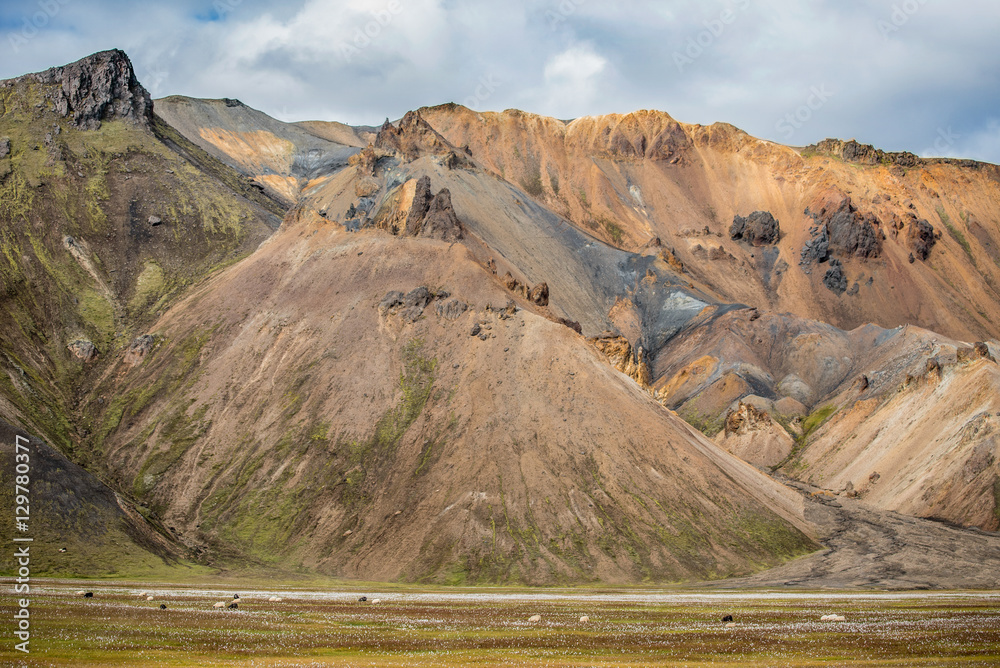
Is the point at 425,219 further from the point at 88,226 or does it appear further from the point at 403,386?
the point at 88,226

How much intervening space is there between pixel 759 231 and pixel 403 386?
135m

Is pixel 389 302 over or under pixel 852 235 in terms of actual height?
under

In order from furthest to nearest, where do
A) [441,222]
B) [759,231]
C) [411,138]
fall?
[759,231] → [411,138] → [441,222]

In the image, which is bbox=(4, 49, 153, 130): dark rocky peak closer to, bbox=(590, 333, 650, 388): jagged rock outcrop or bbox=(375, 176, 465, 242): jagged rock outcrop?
→ bbox=(375, 176, 465, 242): jagged rock outcrop

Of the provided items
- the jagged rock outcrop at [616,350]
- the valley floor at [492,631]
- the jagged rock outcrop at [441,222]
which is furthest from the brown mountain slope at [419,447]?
the valley floor at [492,631]

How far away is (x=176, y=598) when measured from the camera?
4800 cm

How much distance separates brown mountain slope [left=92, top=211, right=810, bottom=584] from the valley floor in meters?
17.5

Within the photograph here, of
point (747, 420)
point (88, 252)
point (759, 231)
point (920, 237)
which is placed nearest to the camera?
point (88, 252)

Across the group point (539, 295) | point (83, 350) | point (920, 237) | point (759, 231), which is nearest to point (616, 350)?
point (539, 295)

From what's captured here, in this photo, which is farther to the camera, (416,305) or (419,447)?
(416,305)

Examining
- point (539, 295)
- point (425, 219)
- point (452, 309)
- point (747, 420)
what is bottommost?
point (747, 420)

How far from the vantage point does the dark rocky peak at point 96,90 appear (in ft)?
422

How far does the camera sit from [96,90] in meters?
131

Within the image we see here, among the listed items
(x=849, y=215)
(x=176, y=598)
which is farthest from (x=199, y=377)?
(x=849, y=215)
